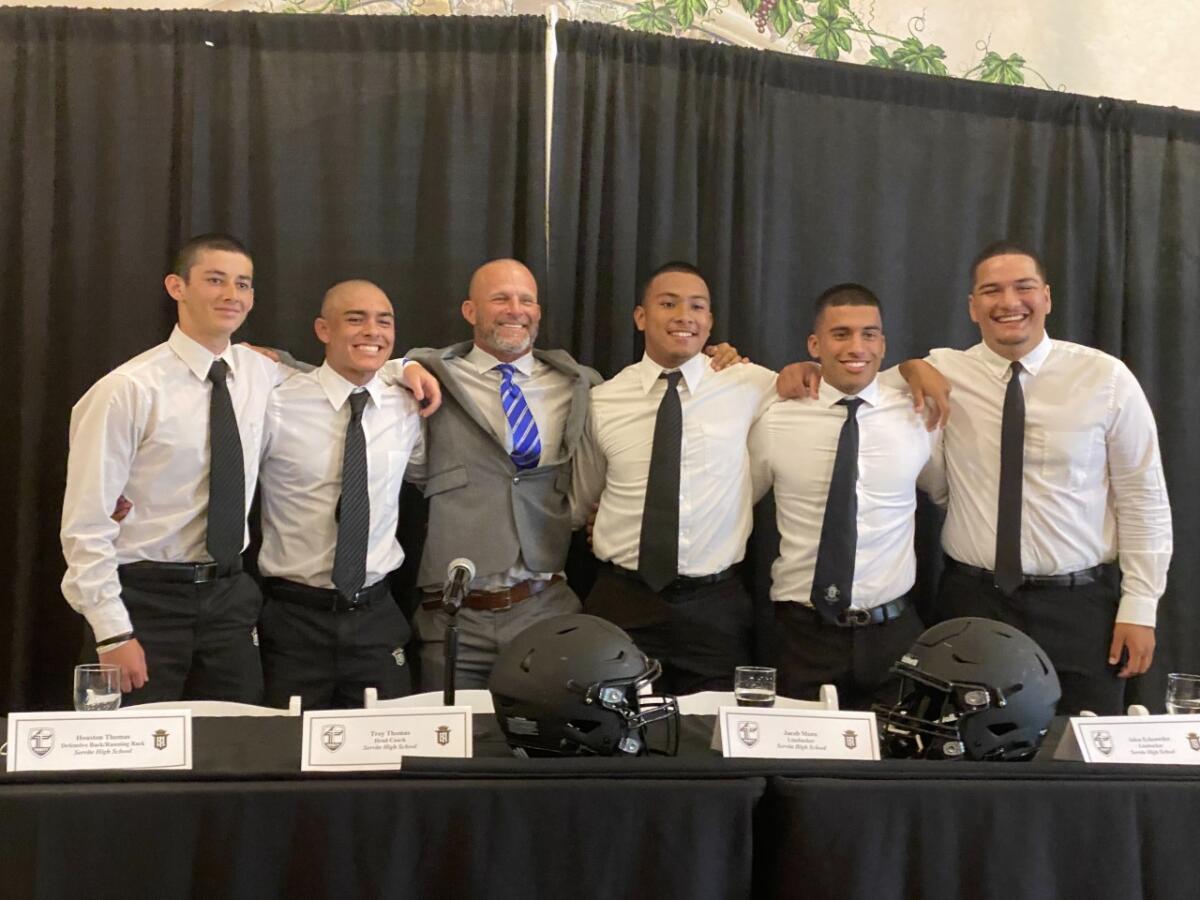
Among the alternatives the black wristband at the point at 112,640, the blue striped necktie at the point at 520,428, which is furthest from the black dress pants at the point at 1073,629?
the black wristband at the point at 112,640

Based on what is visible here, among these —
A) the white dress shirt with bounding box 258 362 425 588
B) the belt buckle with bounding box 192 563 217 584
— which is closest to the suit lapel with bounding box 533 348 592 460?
the white dress shirt with bounding box 258 362 425 588

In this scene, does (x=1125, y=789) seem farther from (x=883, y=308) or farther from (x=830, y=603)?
(x=883, y=308)

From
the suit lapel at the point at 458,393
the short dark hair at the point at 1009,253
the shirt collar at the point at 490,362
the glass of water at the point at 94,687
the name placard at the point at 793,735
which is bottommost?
the name placard at the point at 793,735

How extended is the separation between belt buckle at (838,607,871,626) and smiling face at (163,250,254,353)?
199cm

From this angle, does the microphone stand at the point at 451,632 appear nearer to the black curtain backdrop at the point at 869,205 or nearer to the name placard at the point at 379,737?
the name placard at the point at 379,737

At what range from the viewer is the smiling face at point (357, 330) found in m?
3.11

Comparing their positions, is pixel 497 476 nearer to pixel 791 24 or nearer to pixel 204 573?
pixel 204 573

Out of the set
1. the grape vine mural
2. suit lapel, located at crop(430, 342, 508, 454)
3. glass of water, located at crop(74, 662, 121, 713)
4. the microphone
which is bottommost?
glass of water, located at crop(74, 662, 121, 713)

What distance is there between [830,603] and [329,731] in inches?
64.3

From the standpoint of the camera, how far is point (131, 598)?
9.46 ft

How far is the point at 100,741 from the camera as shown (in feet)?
5.73

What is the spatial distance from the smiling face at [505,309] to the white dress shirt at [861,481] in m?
0.83

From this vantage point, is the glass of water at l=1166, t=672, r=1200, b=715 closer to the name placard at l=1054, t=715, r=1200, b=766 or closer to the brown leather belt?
the name placard at l=1054, t=715, r=1200, b=766

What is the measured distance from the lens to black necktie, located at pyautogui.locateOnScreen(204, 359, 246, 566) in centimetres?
291
